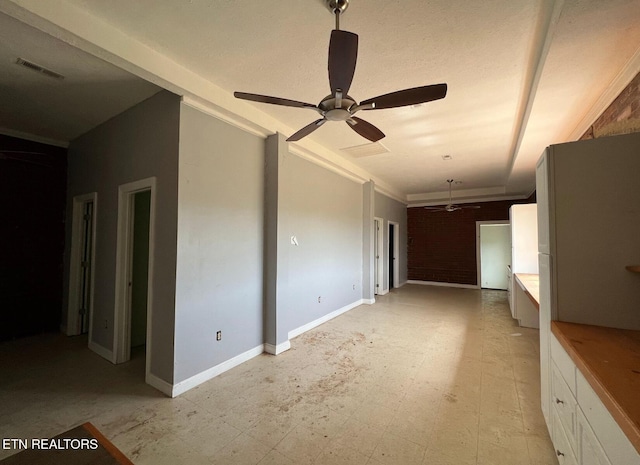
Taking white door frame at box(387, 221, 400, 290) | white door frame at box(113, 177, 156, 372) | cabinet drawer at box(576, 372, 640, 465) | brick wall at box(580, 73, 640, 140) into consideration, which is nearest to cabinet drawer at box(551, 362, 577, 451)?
cabinet drawer at box(576, 372, 640, 465)

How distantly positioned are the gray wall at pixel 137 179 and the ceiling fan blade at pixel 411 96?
1.86 m

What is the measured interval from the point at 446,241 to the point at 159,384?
314 inches

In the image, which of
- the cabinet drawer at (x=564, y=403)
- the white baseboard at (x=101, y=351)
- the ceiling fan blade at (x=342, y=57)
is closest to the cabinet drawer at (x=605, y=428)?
the cabinet drawer at (x=564, y=403)

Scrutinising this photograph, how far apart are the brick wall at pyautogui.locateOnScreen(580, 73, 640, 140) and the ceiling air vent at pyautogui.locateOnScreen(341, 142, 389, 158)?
2.35m

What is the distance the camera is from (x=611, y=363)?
1.16 metres

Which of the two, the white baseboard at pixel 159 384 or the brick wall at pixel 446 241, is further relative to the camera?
the brick wall at pixel 446 241

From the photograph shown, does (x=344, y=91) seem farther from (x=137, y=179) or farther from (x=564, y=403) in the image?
(x=137, y=179)

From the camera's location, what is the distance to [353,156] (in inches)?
183

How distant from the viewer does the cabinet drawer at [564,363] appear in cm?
134

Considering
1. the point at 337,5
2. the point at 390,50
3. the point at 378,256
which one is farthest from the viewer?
the point at 378,256

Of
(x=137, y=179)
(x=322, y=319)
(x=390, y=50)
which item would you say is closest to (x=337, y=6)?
(x=390, y=50)

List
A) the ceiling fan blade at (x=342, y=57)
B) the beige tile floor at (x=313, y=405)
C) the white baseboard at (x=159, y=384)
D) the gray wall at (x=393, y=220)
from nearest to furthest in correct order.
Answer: the ceiling fan blade at (x=342, y=57) → the beige tile floor at (x=313, y=405) → the white baseboard at (x=159, y=384) → the gray wall at (x=393, y=220)

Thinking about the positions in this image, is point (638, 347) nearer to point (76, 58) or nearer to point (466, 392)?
point (466, 392)

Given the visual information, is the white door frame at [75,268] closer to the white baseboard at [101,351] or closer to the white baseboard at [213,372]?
the white baseboard at [101,351]
